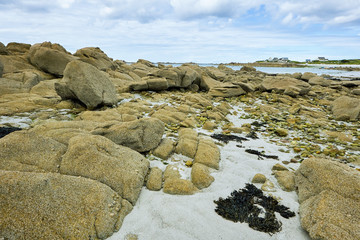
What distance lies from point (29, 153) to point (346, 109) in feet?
57.3

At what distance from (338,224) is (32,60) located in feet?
84.8

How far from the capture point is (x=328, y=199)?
446cm

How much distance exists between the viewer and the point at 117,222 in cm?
407

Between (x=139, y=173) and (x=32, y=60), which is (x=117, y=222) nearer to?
(x=139, y=173)

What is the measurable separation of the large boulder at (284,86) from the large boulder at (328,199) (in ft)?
53.0

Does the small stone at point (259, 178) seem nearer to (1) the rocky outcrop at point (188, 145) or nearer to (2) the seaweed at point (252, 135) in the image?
(1) the rocky outcrop at point (188, 145)

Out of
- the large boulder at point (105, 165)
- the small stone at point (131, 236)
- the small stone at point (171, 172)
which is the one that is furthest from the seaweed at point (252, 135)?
the small stone at point (131, 236)

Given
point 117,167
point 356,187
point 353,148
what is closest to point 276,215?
point 356,187

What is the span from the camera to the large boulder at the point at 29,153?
472 cm

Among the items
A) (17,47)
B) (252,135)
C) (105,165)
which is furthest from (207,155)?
(17,47)

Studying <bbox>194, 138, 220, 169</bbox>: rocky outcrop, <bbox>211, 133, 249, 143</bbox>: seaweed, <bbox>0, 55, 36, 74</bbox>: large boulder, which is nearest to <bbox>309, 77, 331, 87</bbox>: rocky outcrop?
<bbox>211, 133, 249, 143</bbox>: seaweed

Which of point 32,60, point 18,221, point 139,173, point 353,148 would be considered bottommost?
point 353,148

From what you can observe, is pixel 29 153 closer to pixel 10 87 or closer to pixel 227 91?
pixel 10 87

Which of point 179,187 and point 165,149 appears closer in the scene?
point 179,187
